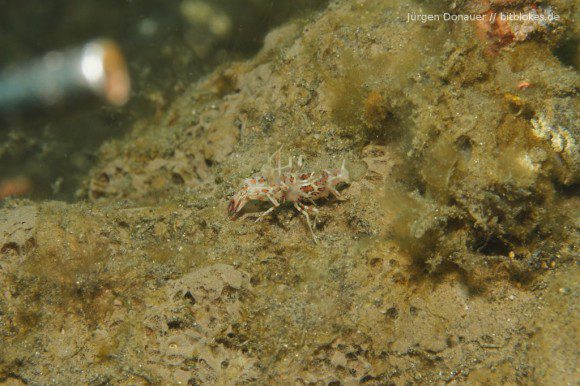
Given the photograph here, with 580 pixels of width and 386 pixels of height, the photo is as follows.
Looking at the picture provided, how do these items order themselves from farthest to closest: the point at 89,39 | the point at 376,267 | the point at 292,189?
the point at 89,39 → the point at 292,189 → the point at 376,267

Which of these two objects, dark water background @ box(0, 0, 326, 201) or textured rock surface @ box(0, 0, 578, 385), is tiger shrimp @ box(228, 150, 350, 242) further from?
dark water background @ box(0, 0, 326, 201)

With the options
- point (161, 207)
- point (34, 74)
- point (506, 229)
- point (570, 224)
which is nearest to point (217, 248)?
point (161, 207)

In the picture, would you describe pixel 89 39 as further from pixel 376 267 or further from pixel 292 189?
pixel 376 267

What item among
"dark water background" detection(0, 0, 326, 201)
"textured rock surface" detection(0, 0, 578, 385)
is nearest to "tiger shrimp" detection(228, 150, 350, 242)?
"textured rock surface" detection(0, 0, 578, 385)

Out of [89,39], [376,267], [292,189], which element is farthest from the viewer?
[89,39]

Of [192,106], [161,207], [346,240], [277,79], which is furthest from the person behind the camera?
[192,106]

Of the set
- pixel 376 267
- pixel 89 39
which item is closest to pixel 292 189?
pixel 376 267

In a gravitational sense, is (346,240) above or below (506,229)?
below

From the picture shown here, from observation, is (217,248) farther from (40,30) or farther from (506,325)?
(40,30)
